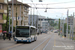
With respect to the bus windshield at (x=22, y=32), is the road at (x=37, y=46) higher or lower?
lower

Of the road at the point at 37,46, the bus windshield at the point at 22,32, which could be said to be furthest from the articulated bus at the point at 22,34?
the road at the point at 37,46

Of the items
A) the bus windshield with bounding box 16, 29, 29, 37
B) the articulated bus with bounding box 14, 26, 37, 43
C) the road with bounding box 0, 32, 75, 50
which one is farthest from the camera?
the bus windshield with bounding box 16, 29, 29, 37

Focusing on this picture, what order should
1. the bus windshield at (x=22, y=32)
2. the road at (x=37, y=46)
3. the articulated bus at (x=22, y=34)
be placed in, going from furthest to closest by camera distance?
the bus windshield at (x=22, y=32) → the articulated bus at (x=22, y=34) → the road at (x=37, y=46)

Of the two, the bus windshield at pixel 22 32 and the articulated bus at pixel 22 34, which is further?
the bus windshield at pixel 22 32

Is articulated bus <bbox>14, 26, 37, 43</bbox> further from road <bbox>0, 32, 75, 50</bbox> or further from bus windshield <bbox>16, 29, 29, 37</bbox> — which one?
road <bbox>0, 32, 75, 50</bbox>

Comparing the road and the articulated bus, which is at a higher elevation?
the articulated bus

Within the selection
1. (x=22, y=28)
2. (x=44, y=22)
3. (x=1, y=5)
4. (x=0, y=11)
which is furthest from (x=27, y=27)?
(x=44, y=22)

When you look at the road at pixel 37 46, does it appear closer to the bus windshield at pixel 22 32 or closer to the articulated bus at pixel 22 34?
the articulated bus at pixel 22 34

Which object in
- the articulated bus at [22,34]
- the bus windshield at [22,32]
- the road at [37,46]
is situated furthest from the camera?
the bus windshield at [22,32]

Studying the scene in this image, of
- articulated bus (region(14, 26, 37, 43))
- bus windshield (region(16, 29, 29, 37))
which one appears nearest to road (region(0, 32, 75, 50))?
articulated bus (region(14, 26, 37, 43))

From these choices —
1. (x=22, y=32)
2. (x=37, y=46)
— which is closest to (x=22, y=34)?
(x=22, y=32)

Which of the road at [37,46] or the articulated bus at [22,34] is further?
the articulated bus at [22,34]

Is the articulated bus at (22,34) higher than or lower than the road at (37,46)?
higher

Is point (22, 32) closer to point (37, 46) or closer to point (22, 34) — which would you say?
point (22, 34)
